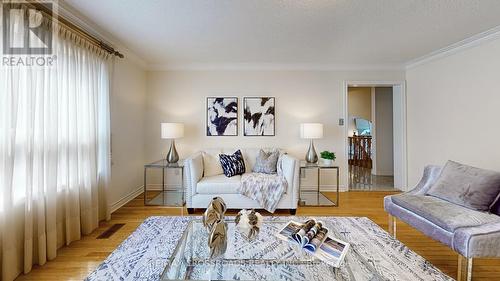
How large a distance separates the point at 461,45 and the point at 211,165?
12.8ft

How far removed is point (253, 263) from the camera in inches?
65.4

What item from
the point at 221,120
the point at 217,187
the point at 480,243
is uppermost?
the point at 221,120

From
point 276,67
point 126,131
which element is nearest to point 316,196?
point 276,67

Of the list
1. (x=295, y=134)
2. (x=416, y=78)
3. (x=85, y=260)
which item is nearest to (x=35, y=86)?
(x=85, y=260)

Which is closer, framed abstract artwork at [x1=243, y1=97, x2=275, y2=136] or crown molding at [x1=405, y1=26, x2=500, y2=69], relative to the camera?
crown molding at [x1=405, y1=26, x2=500, y2=69]

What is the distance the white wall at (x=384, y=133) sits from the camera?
19.8 ft

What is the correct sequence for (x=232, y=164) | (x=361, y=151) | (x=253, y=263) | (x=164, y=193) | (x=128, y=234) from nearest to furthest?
(x=253, y=263) < (x=128, y=234) < (x=232, y=164) < (x=164, y=193) < (x=361, y=151)

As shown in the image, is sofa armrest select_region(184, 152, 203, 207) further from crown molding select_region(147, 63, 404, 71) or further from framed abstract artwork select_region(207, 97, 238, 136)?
crown molding select_region(147, 63, 404, 71)

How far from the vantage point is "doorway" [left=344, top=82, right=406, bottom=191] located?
14.5 feet

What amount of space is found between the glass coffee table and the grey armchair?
80 centimetres

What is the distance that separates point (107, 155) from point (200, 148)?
163 cm

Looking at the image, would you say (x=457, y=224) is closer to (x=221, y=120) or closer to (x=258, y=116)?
(x=258, y=116)

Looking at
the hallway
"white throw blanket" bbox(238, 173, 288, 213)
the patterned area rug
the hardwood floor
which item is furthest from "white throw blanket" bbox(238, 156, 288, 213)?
the hallway

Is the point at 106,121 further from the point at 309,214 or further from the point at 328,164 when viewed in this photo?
the point at 328,164
